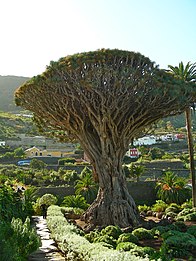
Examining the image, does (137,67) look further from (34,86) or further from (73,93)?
(34,86)

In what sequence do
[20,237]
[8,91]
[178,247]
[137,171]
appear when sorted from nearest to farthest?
[20,237], [178,247], [137,171], [8,91]

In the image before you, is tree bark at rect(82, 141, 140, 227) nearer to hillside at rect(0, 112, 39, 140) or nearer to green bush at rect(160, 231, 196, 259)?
green bush at rect(160, 231, 196, 259)

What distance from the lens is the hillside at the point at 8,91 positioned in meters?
150

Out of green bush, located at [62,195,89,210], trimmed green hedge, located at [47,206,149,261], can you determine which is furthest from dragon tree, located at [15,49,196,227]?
green bush, located at [62,195,89,210]

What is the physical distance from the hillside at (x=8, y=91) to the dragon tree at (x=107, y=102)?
12027 cm

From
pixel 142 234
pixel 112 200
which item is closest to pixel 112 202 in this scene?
pixel 112 200

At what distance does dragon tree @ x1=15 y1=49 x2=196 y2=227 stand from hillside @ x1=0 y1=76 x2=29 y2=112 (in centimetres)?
12027

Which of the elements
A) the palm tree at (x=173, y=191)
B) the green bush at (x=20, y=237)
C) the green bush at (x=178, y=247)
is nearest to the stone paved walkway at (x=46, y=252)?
the green bush at (x=20, y=237)

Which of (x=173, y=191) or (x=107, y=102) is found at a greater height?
(x=107, y=102)

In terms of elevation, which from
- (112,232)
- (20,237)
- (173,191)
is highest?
(20,237)

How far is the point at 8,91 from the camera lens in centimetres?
16388

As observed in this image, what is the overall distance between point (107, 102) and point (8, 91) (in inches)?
5997

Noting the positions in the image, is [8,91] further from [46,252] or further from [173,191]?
[46,252]

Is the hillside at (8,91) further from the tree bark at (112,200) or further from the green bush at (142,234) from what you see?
the green bush at (142,234)
